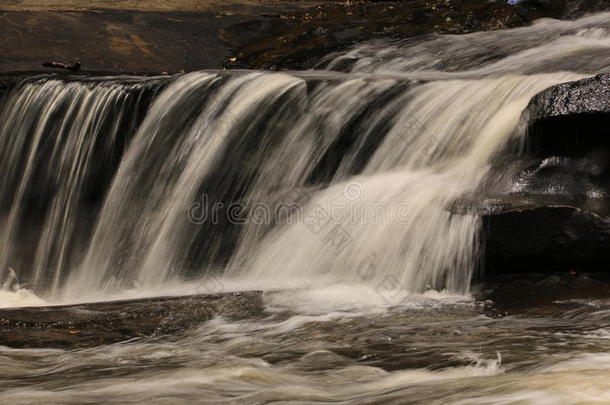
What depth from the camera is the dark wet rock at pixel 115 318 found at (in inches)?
208

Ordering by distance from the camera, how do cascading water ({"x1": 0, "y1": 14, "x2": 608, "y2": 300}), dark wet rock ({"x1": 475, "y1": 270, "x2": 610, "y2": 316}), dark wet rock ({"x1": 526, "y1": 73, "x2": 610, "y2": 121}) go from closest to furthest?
dark wet rock ({"x1": 475, "y1": 270, "x2": 610, "y2": 316}) → dark wet rock ({"x1": 526, "y1": 73, "x2": 610, "y2": 121}) → cascading water ({"x1": 0, "y1": 14, "x2": 608, "y2": 300})

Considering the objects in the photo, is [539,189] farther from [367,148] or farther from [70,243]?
[70,243]

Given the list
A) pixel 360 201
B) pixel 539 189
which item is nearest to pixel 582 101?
pixel 539 189

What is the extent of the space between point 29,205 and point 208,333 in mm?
4220

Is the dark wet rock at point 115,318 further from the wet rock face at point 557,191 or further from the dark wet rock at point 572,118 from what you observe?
the dark wet rock at point 572,118

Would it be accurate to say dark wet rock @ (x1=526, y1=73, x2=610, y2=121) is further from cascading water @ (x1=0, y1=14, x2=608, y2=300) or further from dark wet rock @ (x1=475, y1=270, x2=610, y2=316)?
dark wet rock @ (x1=475, y1=270, x2=610, y2=316)

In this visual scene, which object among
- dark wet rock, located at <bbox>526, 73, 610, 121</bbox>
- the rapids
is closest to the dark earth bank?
the rapids

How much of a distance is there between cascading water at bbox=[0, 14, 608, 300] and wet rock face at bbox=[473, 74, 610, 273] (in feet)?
0.66

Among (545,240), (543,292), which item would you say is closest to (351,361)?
(543,292)

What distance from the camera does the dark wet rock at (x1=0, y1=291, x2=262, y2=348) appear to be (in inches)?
208

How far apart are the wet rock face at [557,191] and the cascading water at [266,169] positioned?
0.20m

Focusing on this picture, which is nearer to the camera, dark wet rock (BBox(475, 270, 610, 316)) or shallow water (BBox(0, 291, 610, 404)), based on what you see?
shallow water (BBox(0, 291, 610, 404))

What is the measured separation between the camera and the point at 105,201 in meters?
8.30

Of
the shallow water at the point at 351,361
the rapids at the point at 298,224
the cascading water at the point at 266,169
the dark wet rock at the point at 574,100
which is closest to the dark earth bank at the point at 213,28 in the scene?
the rapids at the point at 298,224
